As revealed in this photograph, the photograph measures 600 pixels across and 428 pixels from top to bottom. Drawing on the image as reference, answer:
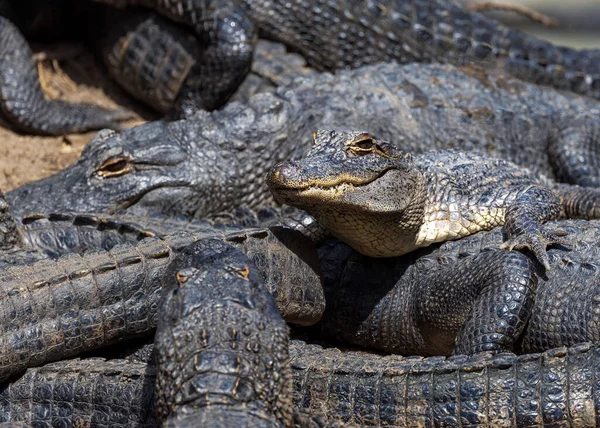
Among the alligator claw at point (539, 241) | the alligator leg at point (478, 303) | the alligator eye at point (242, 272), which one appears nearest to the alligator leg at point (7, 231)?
the alligator eye at point (242, 272)

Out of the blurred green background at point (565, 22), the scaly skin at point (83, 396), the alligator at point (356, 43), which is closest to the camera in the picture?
the scaly skin at point (83, 396)

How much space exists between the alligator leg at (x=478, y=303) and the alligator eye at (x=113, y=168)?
5.25 ft

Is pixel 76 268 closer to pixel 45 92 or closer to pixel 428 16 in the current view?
pixel 45 92

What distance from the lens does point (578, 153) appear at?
4770 millimetres

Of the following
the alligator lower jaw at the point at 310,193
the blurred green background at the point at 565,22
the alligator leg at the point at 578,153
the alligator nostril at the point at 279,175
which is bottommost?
the blurred green background at the point at 565,22

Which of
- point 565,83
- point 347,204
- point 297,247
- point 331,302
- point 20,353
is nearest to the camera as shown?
point 20,353

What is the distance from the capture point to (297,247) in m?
3.41

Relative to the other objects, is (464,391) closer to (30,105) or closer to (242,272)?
(242,272)

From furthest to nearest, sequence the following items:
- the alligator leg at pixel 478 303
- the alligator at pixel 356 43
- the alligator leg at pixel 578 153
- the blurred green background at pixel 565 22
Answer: the blurred green background at pixel 565 22
the alligator at pixel 356 43
the alligator leg at pixel 578 153
the alligator leg at pixel 478 303

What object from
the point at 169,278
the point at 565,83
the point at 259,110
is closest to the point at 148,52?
the point at 259,110

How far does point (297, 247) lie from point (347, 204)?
350mm

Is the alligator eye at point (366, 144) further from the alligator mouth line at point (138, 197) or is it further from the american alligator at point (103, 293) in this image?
the alligator mouth line at point (138, 197)

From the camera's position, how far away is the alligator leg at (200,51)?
535 centimetres

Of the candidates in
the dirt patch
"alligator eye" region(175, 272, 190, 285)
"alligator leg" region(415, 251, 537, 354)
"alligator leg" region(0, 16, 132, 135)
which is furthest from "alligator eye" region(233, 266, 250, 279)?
"alligator leg" region(0, 16, 132, 135)
